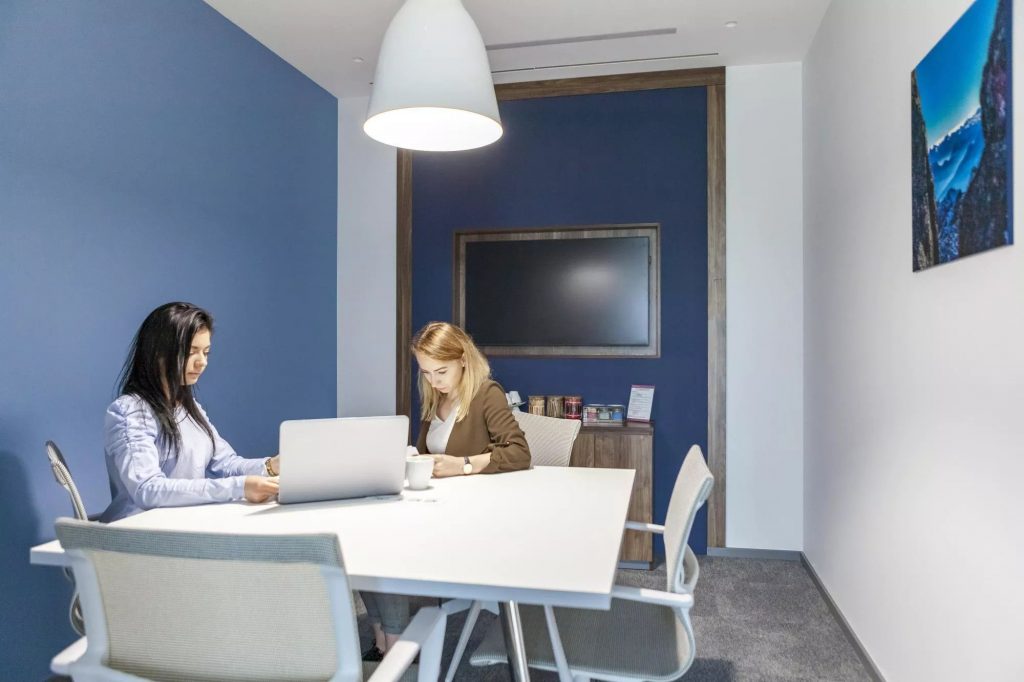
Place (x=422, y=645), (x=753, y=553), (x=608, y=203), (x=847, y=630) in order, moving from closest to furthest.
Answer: (x=422, y=645)
(x=847, y=630)
(x=753, y=553)
(x=608, y=203)

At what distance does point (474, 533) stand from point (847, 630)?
212 centimetres

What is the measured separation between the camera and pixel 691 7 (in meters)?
3.48

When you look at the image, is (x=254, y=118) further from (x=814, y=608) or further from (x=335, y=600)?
(x=814, y=608)

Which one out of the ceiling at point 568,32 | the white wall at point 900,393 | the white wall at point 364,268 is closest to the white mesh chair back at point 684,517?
the white wall at point 900,393

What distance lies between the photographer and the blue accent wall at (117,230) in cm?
250

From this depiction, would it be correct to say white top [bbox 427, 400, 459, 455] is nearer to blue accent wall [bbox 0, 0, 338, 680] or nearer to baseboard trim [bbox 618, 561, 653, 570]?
blue accent wall [bbox 0, 0, 338, 680]

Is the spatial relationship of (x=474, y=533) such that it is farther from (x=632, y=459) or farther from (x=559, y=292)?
(x=559, y=292)

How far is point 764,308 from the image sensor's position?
4.19m

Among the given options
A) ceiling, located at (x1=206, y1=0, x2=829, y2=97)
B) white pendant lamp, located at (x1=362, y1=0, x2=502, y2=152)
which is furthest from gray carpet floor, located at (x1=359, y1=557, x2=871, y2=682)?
ceiling, located at (x1=206, y1=0, x2=829, y2=97)

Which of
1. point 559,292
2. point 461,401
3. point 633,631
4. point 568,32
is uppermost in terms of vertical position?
A: point 568,32

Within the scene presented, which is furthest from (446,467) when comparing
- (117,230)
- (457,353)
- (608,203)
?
(608,203)

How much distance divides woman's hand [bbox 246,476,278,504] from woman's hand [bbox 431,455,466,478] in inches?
24.7

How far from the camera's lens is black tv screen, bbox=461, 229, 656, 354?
4.38m

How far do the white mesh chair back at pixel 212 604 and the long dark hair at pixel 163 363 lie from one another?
43.2 inches
